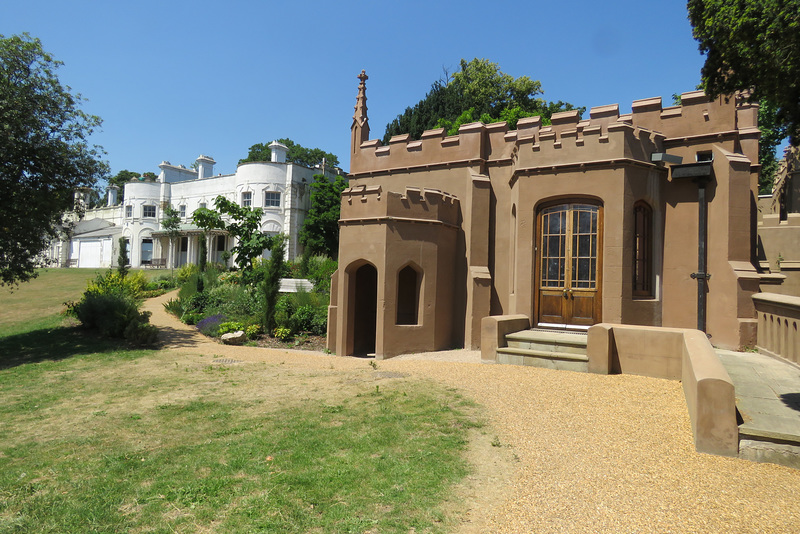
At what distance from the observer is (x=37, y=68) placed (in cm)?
1350

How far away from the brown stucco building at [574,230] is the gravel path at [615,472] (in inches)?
159

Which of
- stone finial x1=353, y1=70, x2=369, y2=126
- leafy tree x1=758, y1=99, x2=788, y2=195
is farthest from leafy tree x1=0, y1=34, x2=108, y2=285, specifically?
leafy tree x1=758, y1=99, x2=788, y2=195

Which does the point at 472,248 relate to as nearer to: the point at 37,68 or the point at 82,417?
the point at 82,417

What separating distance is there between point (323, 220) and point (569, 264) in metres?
26.6

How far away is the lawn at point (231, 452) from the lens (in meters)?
3.86

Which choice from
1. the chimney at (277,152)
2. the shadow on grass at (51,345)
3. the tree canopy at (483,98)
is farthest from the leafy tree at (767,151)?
the chimney at (277,152)

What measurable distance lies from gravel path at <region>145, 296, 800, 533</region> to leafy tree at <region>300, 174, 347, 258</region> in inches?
1155

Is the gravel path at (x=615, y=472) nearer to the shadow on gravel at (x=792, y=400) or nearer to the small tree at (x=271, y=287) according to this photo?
the shadow on gravel at (x=792, y=400)

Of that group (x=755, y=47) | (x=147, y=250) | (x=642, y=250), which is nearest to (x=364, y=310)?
(x=642, y=250)

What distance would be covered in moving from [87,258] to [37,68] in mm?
41954

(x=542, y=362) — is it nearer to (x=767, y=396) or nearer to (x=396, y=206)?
(x=767, y=396)

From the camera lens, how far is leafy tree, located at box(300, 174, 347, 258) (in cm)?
3578

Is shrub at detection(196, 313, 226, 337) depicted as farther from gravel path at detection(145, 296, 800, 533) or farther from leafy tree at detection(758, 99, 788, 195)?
leafy tree at detection(758, 99, 788, 195)

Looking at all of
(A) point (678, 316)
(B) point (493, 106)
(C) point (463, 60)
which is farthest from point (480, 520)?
→ (C) point (463, 60)
